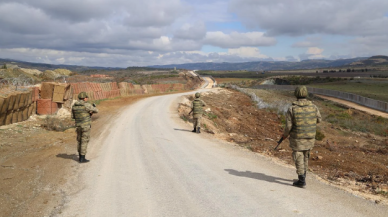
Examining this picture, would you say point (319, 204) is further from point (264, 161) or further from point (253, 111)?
point (253, 111)

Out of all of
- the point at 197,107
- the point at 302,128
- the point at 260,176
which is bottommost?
the point at 260,176

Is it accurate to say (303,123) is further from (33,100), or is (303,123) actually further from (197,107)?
(33,100)

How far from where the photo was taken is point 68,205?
611 centimetres

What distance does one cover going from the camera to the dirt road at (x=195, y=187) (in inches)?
222

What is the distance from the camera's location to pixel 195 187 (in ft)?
22.6

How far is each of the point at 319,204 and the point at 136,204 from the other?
3.38 m

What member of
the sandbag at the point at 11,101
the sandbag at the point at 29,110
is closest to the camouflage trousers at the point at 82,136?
the sandbag at the point at 11,101

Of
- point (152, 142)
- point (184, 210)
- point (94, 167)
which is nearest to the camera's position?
point (184, 210)

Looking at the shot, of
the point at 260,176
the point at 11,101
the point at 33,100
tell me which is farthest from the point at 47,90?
the point at 260,176

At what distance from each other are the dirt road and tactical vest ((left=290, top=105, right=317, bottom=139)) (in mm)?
1154

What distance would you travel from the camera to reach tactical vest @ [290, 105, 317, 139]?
6.72 meters

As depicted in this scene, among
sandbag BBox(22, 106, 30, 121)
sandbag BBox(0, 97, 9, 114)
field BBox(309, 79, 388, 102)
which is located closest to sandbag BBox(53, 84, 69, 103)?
sandbag BBox(22, 106, 30, 121)

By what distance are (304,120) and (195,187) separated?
8.97 ft

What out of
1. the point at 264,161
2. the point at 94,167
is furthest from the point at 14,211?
the point at 264,161
